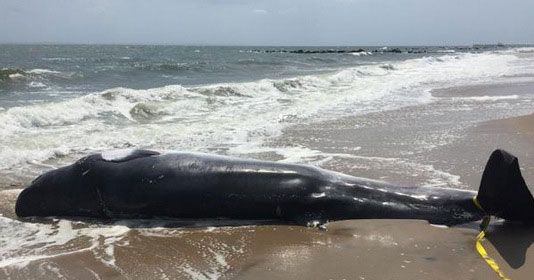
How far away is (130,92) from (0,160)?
33.2ft

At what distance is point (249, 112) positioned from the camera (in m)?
14.8

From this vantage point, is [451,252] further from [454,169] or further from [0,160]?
[0,160]

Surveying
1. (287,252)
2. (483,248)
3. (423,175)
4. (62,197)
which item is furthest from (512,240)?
(62,197)

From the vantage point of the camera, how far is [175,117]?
14.2 metres

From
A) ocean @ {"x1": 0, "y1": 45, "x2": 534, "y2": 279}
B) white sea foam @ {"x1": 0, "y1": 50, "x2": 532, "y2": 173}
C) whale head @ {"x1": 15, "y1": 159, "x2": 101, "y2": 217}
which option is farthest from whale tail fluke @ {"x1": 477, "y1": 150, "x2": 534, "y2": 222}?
white sea foam @ {"x1": 0, "y1": 50, "x2": 532, "y2": 173}

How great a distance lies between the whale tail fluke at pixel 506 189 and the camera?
15.7 feet

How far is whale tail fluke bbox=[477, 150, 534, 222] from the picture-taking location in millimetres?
4785

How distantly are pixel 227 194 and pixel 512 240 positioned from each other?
261 cm

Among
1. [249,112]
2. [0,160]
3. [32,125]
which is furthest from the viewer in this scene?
[249,112]

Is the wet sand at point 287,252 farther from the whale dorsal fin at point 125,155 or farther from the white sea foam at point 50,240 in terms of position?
the whale dorsal fin at point 125,155

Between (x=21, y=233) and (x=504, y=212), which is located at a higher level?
(x=504, y=212)

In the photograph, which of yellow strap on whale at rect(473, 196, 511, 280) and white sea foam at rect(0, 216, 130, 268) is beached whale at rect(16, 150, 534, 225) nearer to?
yellow strap on whale at rect(473, 196, 511, 280)

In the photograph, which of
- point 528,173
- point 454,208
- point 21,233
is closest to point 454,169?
point 528,173

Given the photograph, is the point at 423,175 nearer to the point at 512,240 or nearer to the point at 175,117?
the point at 512,240
